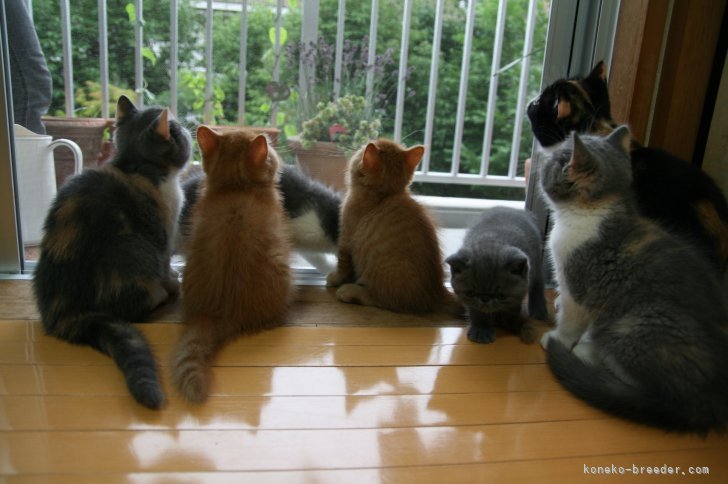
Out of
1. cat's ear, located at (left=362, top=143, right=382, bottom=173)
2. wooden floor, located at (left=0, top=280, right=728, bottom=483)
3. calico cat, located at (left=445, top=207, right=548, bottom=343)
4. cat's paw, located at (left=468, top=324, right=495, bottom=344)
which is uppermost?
cat's ear, located at (left=362, top=143, right=382, bottom=173)

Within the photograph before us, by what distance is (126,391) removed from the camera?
1.29 meters

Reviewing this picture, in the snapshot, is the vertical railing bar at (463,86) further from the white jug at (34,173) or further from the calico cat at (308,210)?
the white jug at (34,173)

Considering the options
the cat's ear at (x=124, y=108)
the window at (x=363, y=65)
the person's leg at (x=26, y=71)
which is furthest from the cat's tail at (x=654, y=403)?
the person's leg at (x=26, y=71)

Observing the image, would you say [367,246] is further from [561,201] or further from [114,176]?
[114,176]

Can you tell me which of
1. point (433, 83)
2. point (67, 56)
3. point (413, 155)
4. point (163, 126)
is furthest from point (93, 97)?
point (433, 83)

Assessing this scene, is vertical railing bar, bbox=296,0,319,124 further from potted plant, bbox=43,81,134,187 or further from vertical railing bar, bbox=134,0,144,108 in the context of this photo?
potted plant, bbox=43,81,134,187

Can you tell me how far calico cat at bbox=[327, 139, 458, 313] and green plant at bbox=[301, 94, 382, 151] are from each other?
21.9 inches

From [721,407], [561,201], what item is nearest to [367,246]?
[561,201]

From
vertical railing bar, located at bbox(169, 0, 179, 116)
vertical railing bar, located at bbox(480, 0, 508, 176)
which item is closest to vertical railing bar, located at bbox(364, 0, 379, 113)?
vertical railing bar, located at bbox(480, 0, 508, 176)

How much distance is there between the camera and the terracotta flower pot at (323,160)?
246 cm

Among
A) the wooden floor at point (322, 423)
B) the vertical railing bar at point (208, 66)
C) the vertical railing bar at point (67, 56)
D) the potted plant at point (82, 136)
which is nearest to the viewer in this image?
the wooden floor at point (322, 423)

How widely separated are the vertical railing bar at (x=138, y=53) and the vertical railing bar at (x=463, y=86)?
5.76 ft

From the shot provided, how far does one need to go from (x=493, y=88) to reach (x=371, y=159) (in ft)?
5.39

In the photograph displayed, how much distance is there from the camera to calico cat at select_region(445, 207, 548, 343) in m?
1.58
